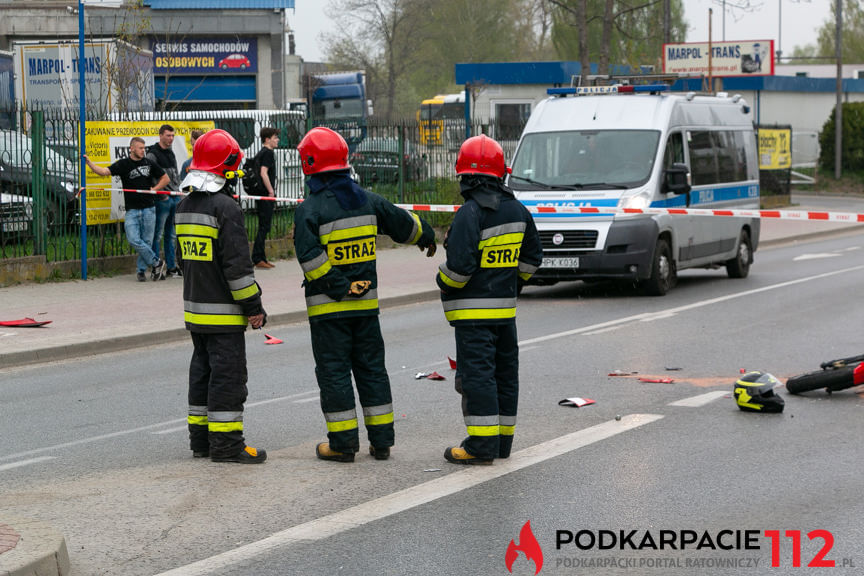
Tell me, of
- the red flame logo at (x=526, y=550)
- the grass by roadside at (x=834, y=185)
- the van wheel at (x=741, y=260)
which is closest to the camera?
the red flame logo at (x=526, y=550)

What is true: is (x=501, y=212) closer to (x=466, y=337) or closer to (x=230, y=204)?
(x=466, y=337)

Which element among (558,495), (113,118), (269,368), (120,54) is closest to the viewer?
(558,495)

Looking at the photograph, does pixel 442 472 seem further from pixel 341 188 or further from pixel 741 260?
pixel 741 260

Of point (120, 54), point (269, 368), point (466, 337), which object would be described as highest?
point (120, 54)

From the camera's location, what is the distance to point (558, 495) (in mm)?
6230

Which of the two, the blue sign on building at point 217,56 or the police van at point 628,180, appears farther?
the blue sign on building at point 217,56

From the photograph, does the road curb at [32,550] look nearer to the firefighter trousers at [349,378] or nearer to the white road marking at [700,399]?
the firefighter trousers at [349,378]

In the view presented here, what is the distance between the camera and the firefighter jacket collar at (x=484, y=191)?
22.5 ft

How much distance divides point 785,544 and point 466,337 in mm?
2168

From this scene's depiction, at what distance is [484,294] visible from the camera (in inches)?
272

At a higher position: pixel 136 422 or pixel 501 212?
pixel 501 212

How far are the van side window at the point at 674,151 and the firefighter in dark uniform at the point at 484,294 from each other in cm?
886

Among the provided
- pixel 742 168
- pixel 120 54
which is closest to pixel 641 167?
pixel 742 168

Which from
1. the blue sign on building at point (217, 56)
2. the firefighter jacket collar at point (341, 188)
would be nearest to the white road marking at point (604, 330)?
the firefighter jacket collar at point (341, 188)
